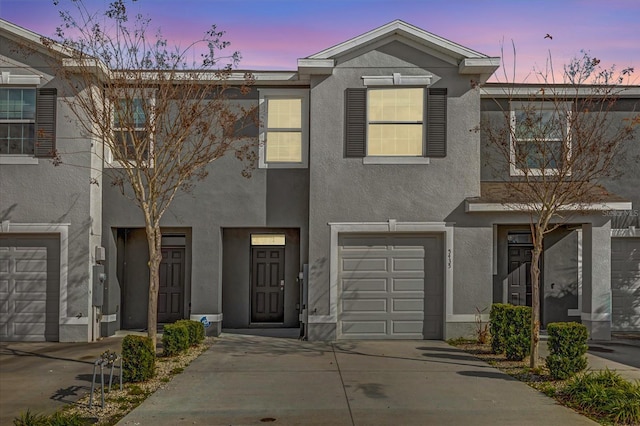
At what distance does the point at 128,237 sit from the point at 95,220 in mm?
1568

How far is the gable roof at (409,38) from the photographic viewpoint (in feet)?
49.4

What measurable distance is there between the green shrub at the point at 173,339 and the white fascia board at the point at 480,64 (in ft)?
27.5

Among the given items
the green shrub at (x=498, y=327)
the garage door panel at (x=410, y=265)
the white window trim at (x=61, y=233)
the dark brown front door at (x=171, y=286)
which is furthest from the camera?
the dark brown front door at (x=171, y=286)

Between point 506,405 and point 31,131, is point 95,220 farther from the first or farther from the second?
point 506,405

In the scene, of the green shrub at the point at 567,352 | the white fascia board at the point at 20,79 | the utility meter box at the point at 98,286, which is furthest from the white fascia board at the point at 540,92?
the white fascia board at the point at 20,79

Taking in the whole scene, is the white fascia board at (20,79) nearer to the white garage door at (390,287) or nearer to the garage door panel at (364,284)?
the white garage door at (390,287)

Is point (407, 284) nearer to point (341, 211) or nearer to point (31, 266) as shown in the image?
point (341, 211)

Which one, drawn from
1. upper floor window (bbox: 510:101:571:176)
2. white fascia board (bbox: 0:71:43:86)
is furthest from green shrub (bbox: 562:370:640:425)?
white fascia board (bbox: 0:71:43:86)

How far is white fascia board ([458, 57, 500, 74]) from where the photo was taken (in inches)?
587

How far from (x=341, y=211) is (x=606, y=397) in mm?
7618

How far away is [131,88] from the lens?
44.4 feet

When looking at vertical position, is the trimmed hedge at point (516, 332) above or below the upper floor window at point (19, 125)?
below

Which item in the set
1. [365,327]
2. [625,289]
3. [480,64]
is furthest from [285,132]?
[625,289]

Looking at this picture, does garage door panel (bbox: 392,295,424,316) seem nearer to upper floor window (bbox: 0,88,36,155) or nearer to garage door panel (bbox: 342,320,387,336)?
garage door panel (bbox: 342,320,387,336)
